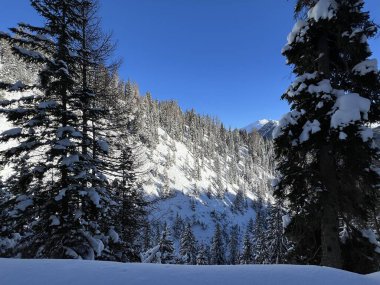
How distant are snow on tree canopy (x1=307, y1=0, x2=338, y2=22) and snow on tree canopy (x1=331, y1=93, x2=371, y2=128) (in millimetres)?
2235

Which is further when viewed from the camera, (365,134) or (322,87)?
(322,87)

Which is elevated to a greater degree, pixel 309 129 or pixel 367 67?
pixel 367 67

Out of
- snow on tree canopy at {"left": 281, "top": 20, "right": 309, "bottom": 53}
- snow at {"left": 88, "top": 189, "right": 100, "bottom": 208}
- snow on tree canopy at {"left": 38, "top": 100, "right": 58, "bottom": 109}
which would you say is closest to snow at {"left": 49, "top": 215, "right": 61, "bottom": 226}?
snow at {"left": 88, "top": 189, "right": 100, "bottom": 208}

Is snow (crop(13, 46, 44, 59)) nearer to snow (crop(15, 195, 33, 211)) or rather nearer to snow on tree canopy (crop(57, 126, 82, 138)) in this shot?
snow on tree canopy (crop(57, 126, 82, 138))

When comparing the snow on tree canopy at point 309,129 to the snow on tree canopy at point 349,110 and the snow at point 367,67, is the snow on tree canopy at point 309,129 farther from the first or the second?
the snow at point 367,67

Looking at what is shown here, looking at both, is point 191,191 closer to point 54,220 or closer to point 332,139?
point 54,220

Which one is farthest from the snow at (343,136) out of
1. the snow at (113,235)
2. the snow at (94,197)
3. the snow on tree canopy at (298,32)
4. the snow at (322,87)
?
the snow at (113,235)

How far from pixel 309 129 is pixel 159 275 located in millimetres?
5178


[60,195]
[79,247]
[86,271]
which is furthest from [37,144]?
[86,271]

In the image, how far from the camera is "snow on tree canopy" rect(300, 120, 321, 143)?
20.7 ft

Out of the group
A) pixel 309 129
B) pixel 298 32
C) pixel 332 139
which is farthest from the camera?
pixel 298 32

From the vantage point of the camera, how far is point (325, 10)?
267 inches

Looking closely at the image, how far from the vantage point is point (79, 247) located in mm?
8547

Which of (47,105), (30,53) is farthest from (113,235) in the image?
(30,53)
